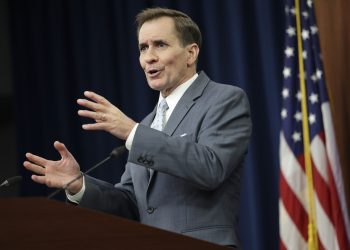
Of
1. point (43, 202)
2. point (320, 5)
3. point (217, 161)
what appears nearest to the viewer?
point (43, 202)

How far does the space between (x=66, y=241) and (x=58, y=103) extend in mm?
4111

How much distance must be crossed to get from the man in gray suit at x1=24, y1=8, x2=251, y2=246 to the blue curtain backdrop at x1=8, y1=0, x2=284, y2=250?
1797 mm

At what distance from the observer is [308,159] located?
377cm

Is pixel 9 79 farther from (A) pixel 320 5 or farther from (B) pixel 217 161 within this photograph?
(B) pixel 217 161

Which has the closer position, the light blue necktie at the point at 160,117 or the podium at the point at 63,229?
the podium at the point at 63,229

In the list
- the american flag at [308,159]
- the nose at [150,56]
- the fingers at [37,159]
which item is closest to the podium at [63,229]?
the fingers at [37,159]

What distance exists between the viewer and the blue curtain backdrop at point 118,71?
4.44 metres

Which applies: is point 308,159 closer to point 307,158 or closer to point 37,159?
point 307,158

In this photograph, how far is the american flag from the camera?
365 centimetres

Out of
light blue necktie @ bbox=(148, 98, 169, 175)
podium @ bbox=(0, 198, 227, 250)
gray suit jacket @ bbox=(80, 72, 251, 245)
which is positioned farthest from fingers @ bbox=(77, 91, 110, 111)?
podium @ bbox=(0, 198, 227, 250)

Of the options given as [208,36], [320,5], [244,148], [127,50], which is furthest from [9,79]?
[244,148]

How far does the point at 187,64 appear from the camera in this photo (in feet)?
8.95

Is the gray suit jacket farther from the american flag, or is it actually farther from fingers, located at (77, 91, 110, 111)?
the american flag

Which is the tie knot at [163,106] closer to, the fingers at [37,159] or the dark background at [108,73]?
the fingers at [37,159]
